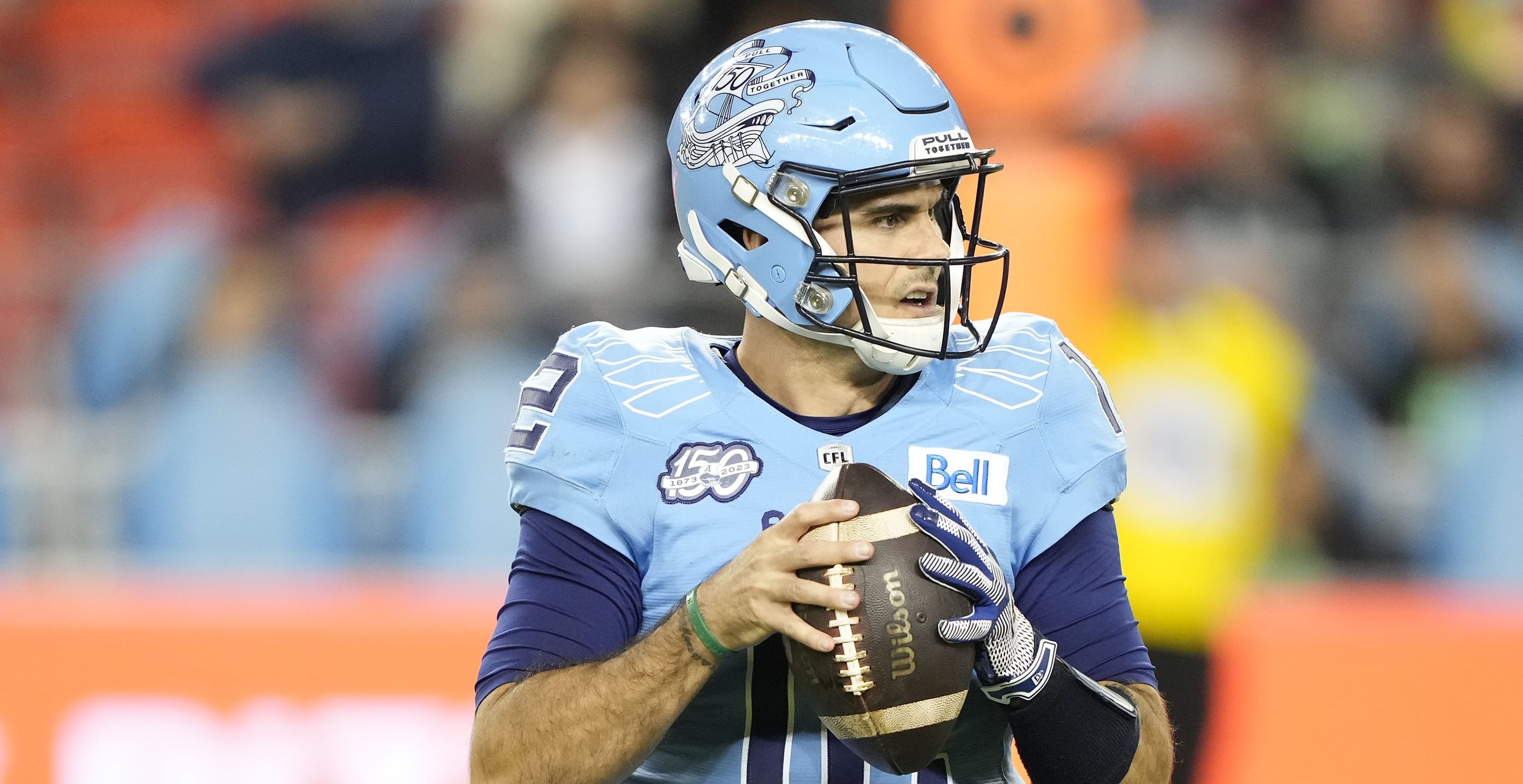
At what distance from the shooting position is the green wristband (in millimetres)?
2207

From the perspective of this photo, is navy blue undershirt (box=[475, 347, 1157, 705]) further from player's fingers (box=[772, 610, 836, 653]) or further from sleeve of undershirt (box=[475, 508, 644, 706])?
player's fingers (box=[772, 610, 836, 653])

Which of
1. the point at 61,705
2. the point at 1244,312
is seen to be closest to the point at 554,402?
the point at 61,705

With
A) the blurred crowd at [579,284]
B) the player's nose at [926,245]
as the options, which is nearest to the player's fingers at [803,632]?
the player's nose at [926,245]

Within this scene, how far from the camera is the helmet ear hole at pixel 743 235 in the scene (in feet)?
8.45

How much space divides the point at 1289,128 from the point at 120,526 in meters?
4.34

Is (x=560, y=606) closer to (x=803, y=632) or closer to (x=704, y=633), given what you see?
(x=704, y=633)

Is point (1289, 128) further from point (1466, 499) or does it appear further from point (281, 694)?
point (281, 694)

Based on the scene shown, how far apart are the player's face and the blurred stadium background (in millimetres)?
1515

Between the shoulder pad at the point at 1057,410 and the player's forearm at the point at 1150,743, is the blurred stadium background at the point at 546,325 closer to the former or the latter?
the shoulder pad at the point at 1057,410

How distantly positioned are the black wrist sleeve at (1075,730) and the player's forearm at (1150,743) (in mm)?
28

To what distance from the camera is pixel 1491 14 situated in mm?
6996

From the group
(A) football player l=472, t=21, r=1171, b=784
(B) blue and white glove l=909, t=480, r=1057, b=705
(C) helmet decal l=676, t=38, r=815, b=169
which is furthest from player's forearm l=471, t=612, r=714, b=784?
(C) helmet decal l=676, t=38, r=815, b=169

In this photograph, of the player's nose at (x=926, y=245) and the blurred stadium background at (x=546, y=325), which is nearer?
the player's nose at (x=926, y=245)

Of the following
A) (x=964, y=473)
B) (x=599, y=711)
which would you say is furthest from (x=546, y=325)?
(x=599, y=711)
